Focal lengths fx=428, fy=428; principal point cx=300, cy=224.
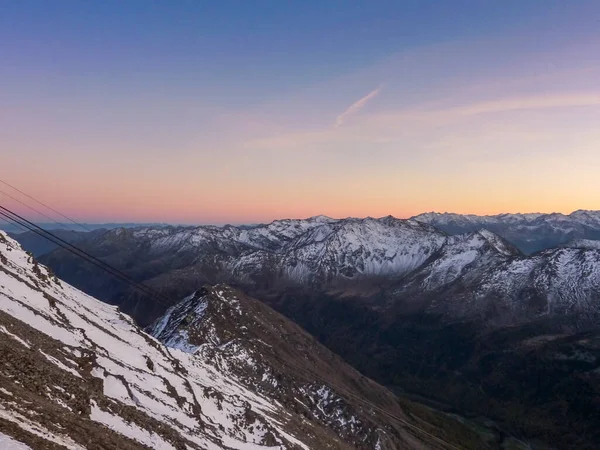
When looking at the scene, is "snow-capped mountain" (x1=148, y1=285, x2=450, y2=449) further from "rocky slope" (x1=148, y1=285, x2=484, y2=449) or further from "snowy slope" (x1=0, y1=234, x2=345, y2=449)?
"snowy slope" (x1=0, y1=234, x2=345, y2=449)

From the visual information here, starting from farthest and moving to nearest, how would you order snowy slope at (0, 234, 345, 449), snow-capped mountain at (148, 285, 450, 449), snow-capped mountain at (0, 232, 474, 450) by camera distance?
snow-capped mountain at (148, 285, 450, 449), snow-capped mountain at (0, 232, 474, 450), snowy slope at (0, 234, 345, 449)

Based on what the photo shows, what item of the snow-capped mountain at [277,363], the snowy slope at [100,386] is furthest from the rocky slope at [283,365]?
the snowy slope at [100,386]

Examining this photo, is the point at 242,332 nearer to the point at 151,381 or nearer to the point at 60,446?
the point at 151,381

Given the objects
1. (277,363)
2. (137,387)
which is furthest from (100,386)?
(277,363)

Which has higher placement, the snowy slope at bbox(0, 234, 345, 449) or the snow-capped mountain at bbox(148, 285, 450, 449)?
the snowy slope at bbox(0, 234, 345, 449)

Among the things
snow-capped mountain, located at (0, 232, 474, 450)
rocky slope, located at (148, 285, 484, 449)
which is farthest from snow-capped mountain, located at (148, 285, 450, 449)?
snow-capped mountain, located at (0, 232, 474, 450)

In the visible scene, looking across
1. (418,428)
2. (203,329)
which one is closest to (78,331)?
(203,329)

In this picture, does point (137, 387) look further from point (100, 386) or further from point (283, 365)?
point (283, 365)
